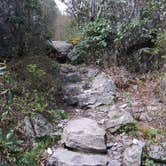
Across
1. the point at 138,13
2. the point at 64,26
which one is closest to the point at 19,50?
the point at 138,13

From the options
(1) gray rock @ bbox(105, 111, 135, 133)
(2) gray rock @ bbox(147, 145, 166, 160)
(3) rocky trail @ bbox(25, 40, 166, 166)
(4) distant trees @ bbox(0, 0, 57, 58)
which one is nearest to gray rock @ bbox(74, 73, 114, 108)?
(3) rocky trail @ bbox(25, 40, 166, 166)

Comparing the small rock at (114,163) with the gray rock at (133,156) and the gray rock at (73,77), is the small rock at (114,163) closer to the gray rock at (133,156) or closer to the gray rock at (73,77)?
the gray rock at (133,156)

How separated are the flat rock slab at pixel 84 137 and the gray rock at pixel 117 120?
0.59ft

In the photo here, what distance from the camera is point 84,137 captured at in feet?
14.9

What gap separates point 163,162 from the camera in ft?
14.0

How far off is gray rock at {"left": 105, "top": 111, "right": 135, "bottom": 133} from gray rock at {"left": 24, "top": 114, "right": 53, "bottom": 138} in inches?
33.1

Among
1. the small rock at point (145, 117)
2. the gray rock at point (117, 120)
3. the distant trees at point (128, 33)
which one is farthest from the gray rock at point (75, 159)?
the distant trees at point (128, 33)

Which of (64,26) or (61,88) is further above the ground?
(64,26)

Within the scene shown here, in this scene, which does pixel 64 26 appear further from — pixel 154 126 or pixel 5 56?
pixel 154 126

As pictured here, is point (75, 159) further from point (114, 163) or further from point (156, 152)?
point (156, 152)

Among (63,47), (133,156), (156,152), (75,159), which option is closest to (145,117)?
(156,152)

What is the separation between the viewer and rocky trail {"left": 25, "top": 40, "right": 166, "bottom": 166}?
168 inches

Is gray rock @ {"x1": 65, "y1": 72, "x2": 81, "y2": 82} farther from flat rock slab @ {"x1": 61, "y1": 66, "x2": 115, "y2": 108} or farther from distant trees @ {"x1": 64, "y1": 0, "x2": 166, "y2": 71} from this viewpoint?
distant trees @ {"x1": 64, "y1": 0, "x2": 166, "y2": 71}

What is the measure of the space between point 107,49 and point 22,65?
2.41m
